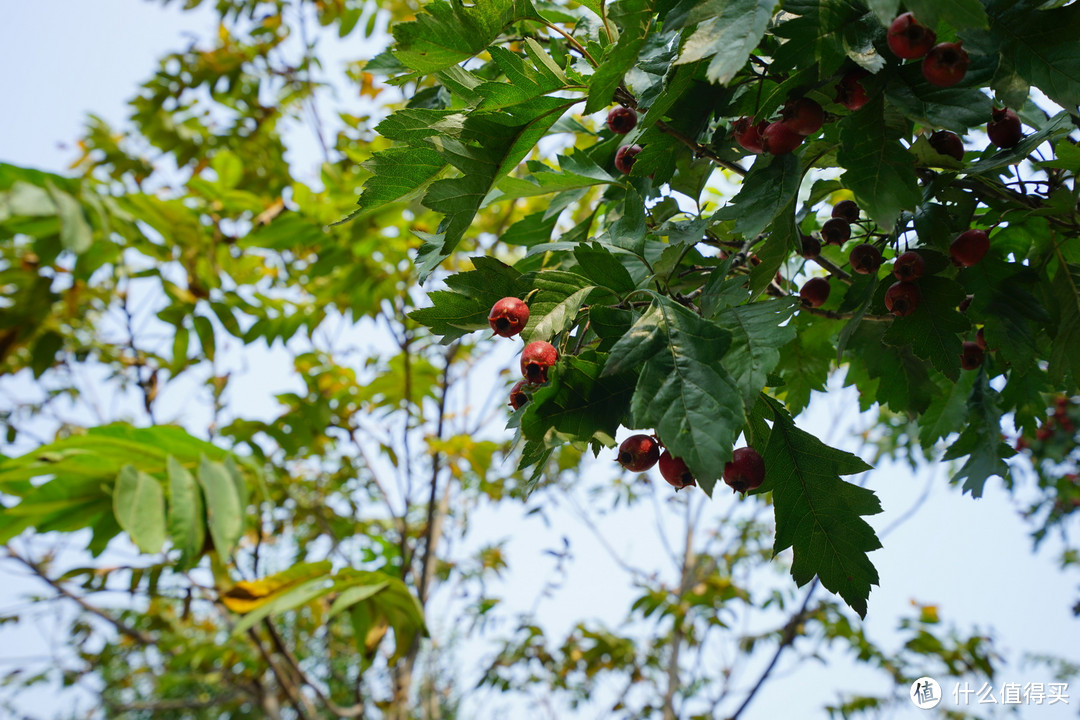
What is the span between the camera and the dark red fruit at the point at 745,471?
85 centimetres

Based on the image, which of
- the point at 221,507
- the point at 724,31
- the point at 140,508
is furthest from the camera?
the point at 221,507

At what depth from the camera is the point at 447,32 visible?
962mm

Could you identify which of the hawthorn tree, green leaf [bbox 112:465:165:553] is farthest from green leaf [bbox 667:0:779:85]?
green leaf [bbox 112:465:165:553]

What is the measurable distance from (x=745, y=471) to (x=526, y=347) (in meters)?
0.32

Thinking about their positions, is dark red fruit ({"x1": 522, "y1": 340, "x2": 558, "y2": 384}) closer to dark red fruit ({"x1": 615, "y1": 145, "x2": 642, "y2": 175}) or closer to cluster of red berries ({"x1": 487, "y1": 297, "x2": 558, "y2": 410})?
cluster of red berries ({"x1": 487, "y1": 297, "x2": 558, "y2": 410})

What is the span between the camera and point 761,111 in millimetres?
880

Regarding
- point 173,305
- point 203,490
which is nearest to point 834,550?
point 203,490

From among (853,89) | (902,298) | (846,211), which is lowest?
(902,298)

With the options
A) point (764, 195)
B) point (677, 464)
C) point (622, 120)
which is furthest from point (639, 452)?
point (622, 120)

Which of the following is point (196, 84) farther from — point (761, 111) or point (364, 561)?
point (761, 111)

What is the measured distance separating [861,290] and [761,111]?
16.6 inches

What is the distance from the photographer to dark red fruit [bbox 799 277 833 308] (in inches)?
51.7

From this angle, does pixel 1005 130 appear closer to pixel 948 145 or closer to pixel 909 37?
pixel 948 145

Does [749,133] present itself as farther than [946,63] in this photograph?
Yes
